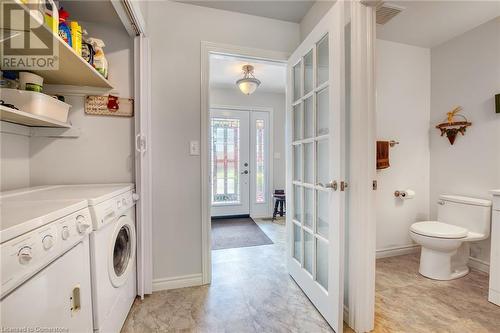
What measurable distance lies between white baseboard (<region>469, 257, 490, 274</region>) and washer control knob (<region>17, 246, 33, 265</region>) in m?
3.28

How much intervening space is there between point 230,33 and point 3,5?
4.64ft

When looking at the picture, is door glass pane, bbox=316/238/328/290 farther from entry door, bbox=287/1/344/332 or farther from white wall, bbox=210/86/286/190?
white wall, bbox=210/86/286/190

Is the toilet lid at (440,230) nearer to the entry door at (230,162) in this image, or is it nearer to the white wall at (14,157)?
the entry door at (230,162)

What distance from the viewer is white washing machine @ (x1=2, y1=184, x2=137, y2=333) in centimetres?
103

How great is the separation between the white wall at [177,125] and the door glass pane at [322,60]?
848 mm

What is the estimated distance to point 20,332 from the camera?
1.94ft

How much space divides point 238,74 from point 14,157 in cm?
263

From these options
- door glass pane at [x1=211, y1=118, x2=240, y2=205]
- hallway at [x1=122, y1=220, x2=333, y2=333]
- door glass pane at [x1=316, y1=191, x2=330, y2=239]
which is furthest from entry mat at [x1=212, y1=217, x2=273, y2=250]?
door glass pane at [x1=316, y1=191, x2=330, y2=239]

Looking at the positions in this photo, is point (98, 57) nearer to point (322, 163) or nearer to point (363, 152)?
point (322, 163)

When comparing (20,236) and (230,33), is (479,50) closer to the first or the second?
(230,33)

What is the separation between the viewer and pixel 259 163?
418 centimetres

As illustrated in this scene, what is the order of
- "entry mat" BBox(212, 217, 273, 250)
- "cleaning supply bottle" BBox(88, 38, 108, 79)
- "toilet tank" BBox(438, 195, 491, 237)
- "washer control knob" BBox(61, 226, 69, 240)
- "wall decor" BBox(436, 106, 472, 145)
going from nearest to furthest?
"washer control knob" BBox(61, 226, 69, 240) → "cleaning supply bottle" BBox(88, 38, 108, 79) → "toilet tank" BBox(438, 195, 491, 237) → "wall decor" BBox(436, 106, 472, 145) → "entry mat" BBox(212, 217, 273, 250)

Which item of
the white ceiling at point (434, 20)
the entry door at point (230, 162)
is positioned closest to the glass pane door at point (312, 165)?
the white ceiling at point (434, 20)

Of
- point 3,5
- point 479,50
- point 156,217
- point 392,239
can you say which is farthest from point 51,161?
point 479,50
